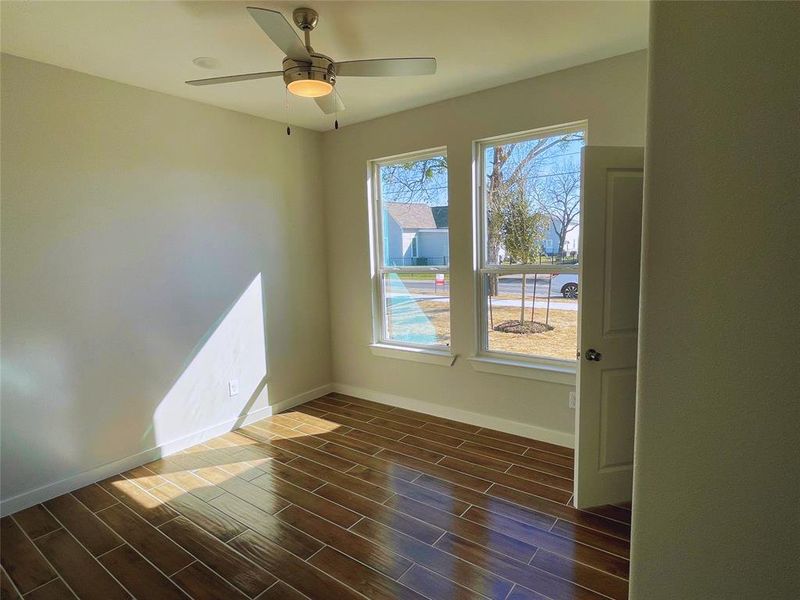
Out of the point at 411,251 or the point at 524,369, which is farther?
the point at 411,251

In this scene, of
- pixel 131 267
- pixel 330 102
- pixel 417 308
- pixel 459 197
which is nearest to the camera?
pixel 330 102

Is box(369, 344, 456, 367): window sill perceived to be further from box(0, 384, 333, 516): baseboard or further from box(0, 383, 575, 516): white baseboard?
box(0, 384, 333, 516): baseboard

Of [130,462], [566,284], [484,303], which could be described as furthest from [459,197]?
[130,462]

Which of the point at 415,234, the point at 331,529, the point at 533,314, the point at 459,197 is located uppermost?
the point at 459,197

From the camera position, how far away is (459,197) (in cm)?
344

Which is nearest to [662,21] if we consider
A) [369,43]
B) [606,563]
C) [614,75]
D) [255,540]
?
[369,43]

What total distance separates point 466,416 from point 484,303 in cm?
100

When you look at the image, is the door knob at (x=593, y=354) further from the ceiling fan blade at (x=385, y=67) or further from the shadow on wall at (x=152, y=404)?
the shadow on wall at (x=152, y=404)

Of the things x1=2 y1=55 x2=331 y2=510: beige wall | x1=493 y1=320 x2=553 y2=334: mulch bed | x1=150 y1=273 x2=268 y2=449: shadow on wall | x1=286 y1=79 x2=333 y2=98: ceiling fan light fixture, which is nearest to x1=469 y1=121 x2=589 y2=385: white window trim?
x1=493 y1=320 x2=553 y2=334: mulch bed

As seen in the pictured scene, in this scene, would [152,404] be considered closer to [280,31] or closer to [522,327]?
[280,31]

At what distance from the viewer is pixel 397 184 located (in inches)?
155

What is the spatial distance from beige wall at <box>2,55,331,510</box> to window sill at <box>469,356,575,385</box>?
1.87 meters

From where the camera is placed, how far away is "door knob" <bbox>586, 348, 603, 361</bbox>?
2354mm

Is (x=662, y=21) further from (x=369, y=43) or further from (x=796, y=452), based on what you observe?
(x=369, y=43)
